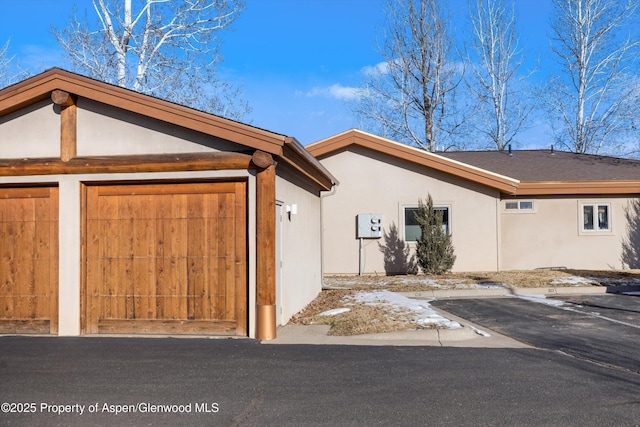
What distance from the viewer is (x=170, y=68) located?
78.1ft

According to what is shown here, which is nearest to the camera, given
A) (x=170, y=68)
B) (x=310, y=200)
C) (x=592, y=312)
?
(x=592, y=312)

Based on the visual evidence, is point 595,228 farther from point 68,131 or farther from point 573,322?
point 68,131

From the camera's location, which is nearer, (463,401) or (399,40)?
(463,401)

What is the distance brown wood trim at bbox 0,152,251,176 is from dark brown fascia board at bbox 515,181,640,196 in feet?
40.7

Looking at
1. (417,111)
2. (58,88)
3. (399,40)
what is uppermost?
(399,40)

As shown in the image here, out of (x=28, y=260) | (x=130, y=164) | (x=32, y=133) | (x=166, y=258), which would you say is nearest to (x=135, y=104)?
(x=130, y=164)

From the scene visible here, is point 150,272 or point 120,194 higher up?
point 120,194

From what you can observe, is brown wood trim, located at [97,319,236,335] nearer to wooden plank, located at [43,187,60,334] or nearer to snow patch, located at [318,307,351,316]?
wooden plank, located at [43,187,60,334]

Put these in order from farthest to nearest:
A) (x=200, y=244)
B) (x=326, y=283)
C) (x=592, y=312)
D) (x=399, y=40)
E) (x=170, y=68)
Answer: (x=399, y=40)
(x=170, y=68)
(x=326, y=283)
(x=592, y=312)
(x=200, y=244)

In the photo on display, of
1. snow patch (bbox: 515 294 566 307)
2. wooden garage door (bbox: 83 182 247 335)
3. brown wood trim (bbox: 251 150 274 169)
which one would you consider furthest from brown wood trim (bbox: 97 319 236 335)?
snow patch (bbox: 515 294 566 307)

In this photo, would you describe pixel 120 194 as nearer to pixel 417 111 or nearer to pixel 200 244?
pixel 200 244

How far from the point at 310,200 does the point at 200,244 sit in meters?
4.54

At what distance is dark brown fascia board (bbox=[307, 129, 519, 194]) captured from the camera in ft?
57.7

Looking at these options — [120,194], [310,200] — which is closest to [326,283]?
[310,200]
